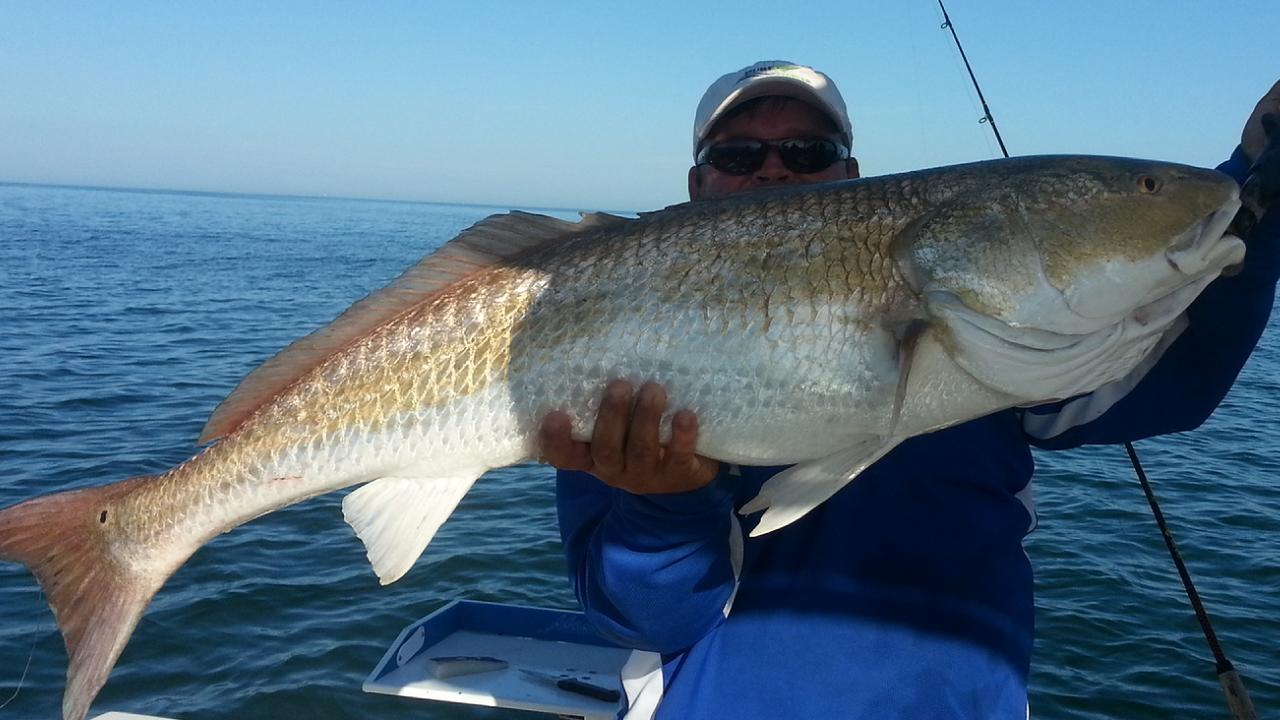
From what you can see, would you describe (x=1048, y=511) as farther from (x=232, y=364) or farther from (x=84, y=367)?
(x=84, y=367)

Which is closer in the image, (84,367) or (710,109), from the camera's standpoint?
(710,109)

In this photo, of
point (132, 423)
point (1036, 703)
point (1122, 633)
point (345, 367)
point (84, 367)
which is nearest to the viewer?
point (345, 367)

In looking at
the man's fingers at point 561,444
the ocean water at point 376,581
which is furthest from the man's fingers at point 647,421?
the ocean water at point 376,581

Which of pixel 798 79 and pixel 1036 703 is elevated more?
pixel 798 79

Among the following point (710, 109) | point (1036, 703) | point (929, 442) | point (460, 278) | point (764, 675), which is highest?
point (710, 109)

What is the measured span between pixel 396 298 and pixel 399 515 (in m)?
0.60

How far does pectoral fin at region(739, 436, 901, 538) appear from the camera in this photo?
2008 millimetres

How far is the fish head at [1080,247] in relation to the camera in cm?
196

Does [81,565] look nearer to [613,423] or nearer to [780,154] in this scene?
[613,423]

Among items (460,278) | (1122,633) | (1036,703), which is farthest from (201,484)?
(1122,633)

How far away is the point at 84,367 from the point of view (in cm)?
1333

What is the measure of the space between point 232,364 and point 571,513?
13.3m

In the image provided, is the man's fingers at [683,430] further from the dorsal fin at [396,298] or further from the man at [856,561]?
the dorsal fin at [396,298]

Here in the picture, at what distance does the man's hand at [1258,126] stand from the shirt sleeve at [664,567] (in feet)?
5.09
